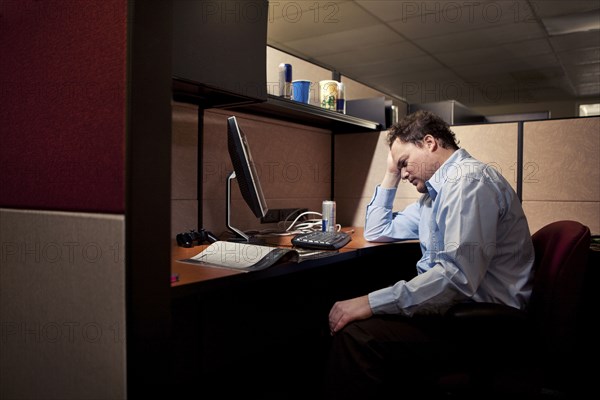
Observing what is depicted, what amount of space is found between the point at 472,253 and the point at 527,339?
0.24 metres

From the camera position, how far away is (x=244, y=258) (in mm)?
1190

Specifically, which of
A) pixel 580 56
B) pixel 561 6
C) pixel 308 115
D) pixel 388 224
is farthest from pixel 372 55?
pixel 388 224

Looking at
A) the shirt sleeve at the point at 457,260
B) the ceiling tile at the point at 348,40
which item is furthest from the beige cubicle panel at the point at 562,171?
the ceiling tile at the point at 348,40

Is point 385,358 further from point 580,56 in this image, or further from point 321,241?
point 580,56

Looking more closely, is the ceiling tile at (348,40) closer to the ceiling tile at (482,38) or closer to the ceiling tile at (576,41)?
the ceiling tile at (482,38)

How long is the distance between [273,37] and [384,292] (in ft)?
13.5

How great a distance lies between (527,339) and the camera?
1.13 meters

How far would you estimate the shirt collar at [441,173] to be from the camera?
4.86 feet

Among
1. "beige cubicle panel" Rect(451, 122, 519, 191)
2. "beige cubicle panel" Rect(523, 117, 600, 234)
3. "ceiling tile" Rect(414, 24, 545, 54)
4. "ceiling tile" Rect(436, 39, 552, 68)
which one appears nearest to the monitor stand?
"beige cubicle panel" Rect(451, 122, 519, 191)

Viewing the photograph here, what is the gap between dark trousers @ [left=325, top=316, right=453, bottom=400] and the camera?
1132 millimetres

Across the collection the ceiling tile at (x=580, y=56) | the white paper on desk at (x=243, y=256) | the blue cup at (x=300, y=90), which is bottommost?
the white paper on desk at (x=243, y=256)

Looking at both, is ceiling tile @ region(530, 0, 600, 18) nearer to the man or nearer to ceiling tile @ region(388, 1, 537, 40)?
ceiling tile @ region(388, 1, 537, 40)

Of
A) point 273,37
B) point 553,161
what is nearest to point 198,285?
point 553,161

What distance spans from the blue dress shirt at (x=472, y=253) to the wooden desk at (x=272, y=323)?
0.26 m
